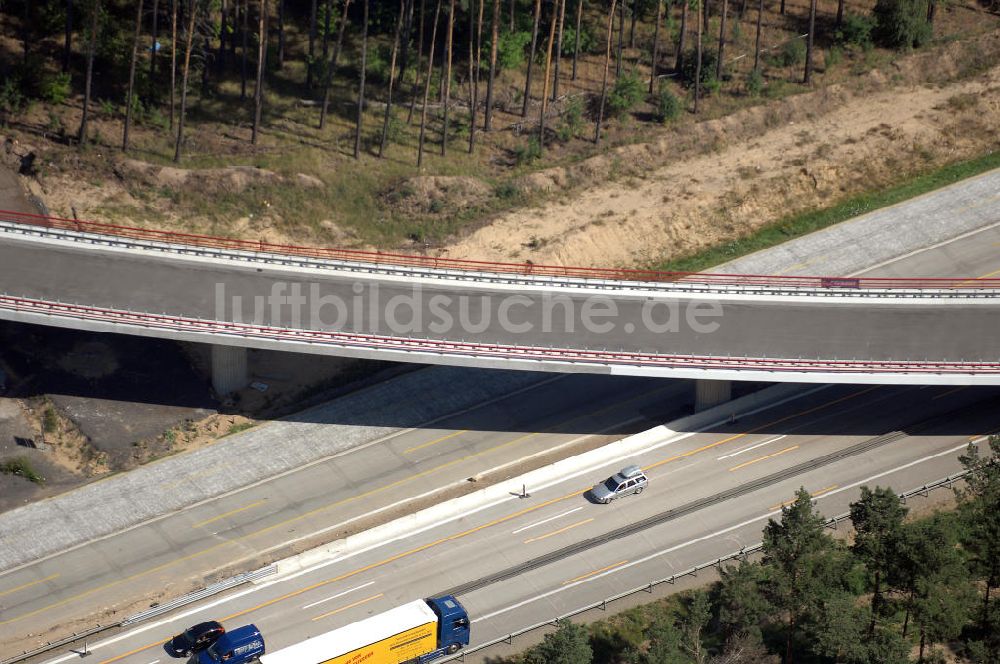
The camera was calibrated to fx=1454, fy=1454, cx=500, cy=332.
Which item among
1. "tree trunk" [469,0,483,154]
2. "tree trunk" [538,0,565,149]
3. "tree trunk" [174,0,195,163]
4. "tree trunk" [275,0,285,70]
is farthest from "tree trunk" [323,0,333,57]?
"tree trunk" [538,0,565,149]

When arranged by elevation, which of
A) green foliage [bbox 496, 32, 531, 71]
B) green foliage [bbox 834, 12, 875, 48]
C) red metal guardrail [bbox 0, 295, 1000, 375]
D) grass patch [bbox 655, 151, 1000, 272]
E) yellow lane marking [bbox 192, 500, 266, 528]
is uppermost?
green foliage [bbox 834, 12, 875, 48]

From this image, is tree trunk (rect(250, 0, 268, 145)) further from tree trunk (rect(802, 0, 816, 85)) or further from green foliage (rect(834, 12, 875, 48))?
green foliage (rect(834, 12, 875, 48))

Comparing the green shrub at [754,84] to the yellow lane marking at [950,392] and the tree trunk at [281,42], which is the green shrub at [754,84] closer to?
the yellow lane marking at [950,392]

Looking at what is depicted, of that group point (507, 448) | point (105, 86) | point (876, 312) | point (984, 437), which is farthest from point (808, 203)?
point (105, 86)

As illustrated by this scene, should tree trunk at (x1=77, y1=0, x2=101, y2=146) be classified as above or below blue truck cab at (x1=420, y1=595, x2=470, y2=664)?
above

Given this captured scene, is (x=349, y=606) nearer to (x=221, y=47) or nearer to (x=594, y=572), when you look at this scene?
(x=594, y=572)

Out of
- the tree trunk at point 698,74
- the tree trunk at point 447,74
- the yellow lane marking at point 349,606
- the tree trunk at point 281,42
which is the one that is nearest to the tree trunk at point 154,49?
the tree trunk at point 281,42

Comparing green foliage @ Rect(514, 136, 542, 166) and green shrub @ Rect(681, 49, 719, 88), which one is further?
green shrub @ Rect(681, 49, 719, 88)
